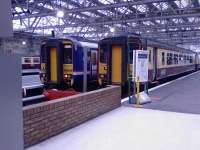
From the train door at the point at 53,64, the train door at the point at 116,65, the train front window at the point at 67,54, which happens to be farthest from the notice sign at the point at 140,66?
the train door at the point at 53,64

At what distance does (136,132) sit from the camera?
5.56 meters

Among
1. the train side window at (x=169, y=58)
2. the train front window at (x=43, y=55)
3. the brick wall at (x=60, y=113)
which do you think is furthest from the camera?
the train side window at (x=169, y=58)

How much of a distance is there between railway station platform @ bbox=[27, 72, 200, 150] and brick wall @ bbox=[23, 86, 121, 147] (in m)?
0.14

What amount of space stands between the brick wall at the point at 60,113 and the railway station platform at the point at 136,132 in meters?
0.14

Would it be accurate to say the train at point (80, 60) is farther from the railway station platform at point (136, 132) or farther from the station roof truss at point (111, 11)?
the railway station platform at point (136, 132)

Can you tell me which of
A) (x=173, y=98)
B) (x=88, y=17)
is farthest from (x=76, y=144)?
(x=88, y=17)

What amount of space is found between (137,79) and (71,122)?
3.57 metres

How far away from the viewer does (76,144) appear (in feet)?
15.6

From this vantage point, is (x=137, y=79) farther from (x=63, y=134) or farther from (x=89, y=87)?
(x=89, y=87)

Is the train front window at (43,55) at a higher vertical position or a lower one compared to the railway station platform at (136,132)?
higher

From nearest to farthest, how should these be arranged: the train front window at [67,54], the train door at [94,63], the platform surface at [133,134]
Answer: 1. the platform surface at [133,134]
2. the train front window at [67,54]
3. the train door at [94,63]

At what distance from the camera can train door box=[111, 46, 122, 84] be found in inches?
459

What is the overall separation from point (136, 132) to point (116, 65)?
6.37 meters

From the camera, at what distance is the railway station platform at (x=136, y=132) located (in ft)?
15.5
